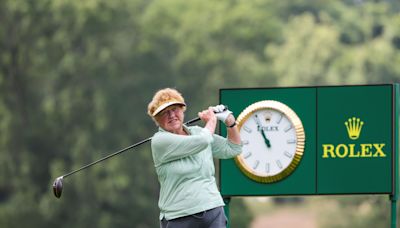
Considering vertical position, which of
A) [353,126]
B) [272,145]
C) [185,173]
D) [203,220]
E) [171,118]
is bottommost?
[203,220]

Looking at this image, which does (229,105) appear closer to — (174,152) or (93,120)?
(174,152)

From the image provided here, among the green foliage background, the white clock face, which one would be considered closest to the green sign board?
the white clock face

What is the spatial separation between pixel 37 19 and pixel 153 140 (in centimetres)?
3029

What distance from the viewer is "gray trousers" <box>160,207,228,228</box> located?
7098mm

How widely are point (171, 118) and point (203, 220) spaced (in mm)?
572

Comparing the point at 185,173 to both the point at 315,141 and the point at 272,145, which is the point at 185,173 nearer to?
the point at 272,145

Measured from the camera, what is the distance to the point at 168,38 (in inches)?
1539

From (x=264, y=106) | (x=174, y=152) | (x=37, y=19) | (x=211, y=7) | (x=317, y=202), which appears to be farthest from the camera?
(x=317, y=202)

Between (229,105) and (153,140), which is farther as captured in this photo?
(229,105)

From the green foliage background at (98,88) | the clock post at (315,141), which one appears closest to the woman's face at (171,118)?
the clock post at (315,141)

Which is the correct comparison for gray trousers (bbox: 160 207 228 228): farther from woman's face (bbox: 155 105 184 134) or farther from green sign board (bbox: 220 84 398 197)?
green sign board (bbox: 220 84 398 197)

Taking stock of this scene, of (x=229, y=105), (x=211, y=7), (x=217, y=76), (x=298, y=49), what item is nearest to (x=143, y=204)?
(x=217, y=76)

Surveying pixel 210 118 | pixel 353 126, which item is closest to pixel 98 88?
pixel 353 126

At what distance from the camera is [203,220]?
710cm
